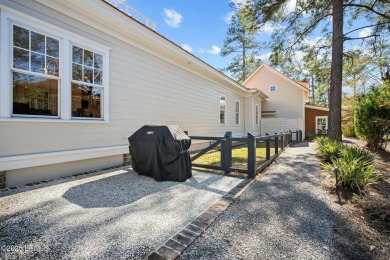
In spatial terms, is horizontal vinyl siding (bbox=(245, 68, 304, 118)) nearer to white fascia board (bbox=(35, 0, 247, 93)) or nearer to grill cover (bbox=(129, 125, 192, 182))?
white fascia board (bbox=(35, 0, 247, 93))

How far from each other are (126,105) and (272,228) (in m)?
4.86

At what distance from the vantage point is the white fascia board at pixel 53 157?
363cm

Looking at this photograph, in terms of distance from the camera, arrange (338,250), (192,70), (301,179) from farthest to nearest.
Answer: (192,70) → (301,179) → (338,250)

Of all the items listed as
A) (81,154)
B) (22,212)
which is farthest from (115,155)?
(22,212)

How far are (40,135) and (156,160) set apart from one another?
234cm

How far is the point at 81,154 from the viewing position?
4.73 m

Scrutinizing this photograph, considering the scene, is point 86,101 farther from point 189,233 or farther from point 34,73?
point 189,233

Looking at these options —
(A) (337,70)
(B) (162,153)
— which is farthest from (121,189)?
(A) (337,70)

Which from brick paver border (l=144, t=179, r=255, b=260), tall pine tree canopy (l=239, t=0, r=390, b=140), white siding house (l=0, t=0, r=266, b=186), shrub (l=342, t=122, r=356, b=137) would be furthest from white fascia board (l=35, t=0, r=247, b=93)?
shrub (l=342, t=122, r=356, b=137)

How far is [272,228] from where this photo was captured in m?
2.57

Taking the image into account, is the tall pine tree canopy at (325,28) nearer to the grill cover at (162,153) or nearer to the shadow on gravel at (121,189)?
the shadow on gravel at (121,189)

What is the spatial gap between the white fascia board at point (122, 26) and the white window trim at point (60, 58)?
1.52 ft

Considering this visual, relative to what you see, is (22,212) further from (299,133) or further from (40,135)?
(299,133)

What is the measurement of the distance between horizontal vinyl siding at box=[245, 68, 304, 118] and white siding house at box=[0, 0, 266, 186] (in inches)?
573
